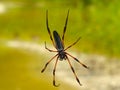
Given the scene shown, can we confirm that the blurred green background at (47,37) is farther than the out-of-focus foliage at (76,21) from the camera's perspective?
No

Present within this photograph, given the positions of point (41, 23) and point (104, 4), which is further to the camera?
point (41, 23)

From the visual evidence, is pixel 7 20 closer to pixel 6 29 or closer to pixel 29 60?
pixel 6 29

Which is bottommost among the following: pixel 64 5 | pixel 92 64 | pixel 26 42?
pixel 92 64

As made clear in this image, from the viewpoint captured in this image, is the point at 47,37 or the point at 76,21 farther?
the point at 76,21

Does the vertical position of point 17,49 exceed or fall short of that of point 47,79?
it exceeds it

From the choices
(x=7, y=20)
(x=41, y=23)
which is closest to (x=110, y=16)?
(x=41, y=23)

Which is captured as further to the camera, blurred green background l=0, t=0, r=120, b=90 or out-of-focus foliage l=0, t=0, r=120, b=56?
out-of-focus foliage l=0, t=0, r=120, b=56

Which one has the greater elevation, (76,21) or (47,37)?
(76,21)

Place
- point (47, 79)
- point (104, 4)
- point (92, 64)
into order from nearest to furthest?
point (47, 79) → point (92, 64) → point (104, 4)
